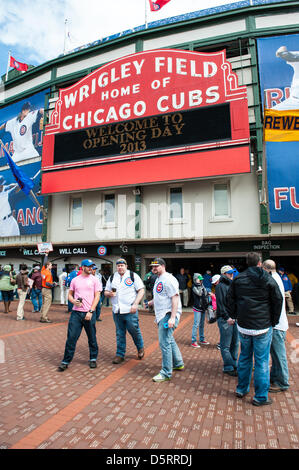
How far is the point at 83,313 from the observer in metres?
5.04

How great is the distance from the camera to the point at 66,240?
1694 centimetres

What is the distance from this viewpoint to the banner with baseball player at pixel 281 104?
1269 centimetres

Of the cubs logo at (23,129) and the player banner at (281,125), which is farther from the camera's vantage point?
the cubs logo at (23,129)

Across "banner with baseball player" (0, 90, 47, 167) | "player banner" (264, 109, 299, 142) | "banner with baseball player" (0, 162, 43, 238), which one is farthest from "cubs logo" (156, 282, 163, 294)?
"banner with baseball player" (0, 90, 47, 167)

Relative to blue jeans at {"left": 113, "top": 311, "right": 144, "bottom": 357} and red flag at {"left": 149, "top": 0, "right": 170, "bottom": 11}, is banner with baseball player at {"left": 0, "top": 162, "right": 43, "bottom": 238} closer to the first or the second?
red flag at {"left": 149, "top": 0, "right": 170, "bottom": 11}

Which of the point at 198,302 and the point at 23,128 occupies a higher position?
the point at 23,128

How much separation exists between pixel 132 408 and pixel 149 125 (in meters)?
13.3

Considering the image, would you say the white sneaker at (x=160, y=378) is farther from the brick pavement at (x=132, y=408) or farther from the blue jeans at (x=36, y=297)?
the blue jeans at (x=36, y=297)

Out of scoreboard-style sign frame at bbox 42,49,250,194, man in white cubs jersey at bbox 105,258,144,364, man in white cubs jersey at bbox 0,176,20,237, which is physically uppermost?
scoreboard-style sign frame at bbox 42,49,250,194

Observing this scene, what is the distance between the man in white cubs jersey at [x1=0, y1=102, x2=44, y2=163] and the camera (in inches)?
762

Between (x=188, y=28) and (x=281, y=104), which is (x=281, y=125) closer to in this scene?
(x=281, y=104)

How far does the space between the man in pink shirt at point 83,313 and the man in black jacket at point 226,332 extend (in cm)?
224

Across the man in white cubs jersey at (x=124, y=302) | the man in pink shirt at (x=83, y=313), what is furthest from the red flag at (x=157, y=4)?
the man in pink shirt at (x=83, y=313)

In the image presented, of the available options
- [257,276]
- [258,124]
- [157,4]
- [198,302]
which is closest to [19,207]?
[157,4]
